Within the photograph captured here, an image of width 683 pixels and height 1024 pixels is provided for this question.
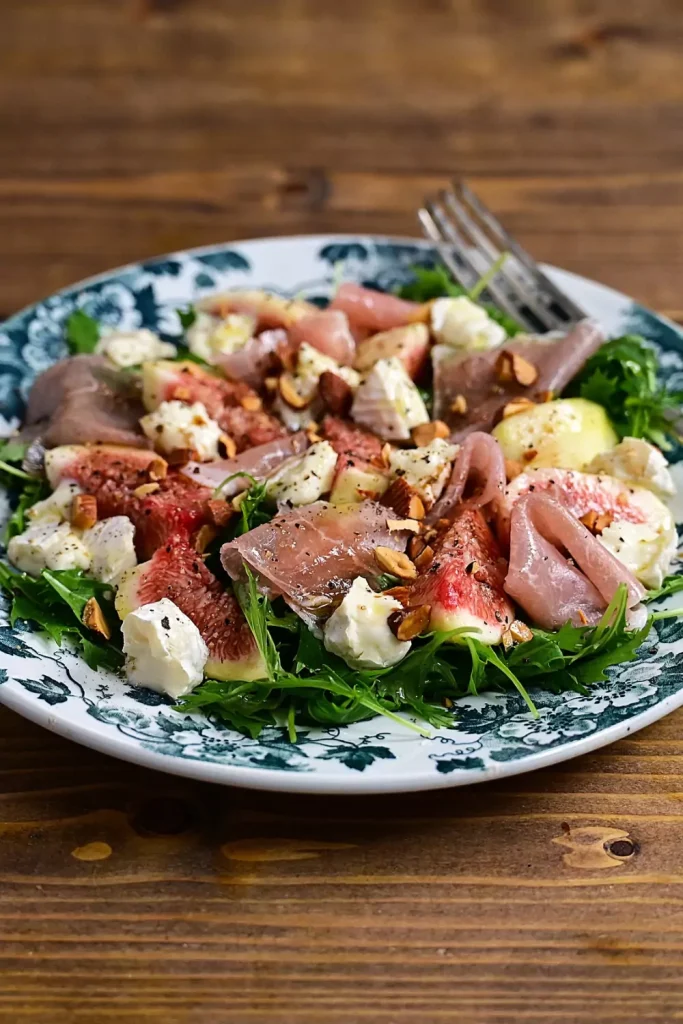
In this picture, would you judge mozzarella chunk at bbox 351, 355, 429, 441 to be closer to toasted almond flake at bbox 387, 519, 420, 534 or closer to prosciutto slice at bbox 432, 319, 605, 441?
prosciutto slice at bbox 432, 319, 605, 441

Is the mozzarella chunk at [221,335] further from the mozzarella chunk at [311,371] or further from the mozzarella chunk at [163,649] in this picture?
the mozzarella chunk at [163,649]

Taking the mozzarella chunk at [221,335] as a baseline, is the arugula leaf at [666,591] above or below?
below

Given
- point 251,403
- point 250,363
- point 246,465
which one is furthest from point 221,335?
point 246,465

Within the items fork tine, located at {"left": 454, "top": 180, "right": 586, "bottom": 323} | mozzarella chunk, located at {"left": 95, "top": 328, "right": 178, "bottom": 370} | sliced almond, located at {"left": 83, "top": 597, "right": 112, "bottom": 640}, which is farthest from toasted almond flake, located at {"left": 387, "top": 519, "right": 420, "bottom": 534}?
fork tine, located at {"left": 454, "top": 180, "right": 586, "bottom": 323}

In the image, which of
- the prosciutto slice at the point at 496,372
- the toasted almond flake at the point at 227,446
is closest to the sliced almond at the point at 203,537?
the toasted almond flake at the point at 227,446

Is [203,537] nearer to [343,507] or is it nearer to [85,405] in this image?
[343,507]

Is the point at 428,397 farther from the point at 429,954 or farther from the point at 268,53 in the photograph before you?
the point at 268,53
